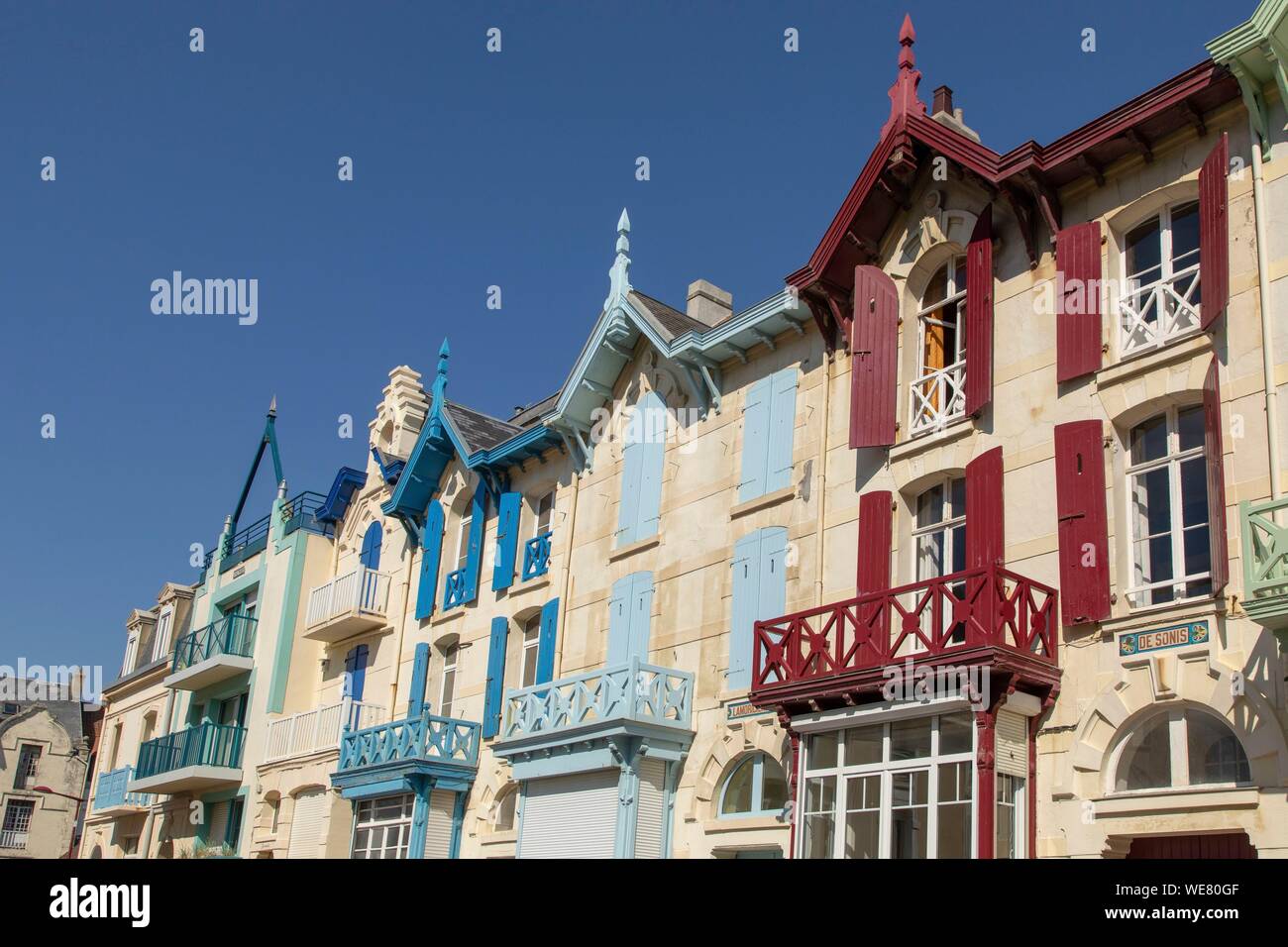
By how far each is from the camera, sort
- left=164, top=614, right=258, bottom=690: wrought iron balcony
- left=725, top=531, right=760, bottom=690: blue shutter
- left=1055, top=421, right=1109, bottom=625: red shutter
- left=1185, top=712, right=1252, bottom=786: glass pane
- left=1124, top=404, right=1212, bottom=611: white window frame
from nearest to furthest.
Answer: left=1185, top=712, right=1252, bottom=786: glass pane → left=1124, top=404, right=1212, bottom=611: white window frame → left=1055, top=421, right=1109, bottom=625: red shutter → left=725, top=531, right=760, bottom=690: blue shutter → left=164, top=614, right=258, bottom=690: wrought iron balcony

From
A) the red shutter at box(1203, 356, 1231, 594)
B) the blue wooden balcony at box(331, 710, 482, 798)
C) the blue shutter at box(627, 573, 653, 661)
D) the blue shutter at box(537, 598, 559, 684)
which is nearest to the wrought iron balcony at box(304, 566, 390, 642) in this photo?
the blue wooden balcony at box(331, 710, 482, 798)

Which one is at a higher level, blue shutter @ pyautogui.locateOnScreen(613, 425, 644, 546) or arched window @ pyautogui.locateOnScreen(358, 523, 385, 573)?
arched window @ pyautogui.locateOnScreen(358, 523, 385, 573)

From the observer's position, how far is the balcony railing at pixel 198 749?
108 feet

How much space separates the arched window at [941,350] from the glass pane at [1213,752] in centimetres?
550

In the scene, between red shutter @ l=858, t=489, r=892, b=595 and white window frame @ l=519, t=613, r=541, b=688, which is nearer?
red shutter @ l=858, t=489, r=892, b=595

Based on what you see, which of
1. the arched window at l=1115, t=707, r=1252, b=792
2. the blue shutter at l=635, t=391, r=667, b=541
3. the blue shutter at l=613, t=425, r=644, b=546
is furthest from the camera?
the blue shutter at l=613, t=425, r=644, b=546

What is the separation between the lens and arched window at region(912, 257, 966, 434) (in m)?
18.1

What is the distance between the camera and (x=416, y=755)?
24.6 m

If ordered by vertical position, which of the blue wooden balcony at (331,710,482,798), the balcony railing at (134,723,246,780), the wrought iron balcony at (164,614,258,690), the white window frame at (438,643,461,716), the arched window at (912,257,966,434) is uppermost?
the arched window at (912,257,966,434)

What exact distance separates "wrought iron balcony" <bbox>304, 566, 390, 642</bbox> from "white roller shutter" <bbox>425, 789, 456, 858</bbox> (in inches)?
233

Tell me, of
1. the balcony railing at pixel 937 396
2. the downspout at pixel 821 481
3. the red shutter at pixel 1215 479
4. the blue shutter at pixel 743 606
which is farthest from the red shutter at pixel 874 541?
the red shutter at pixel 1215 479

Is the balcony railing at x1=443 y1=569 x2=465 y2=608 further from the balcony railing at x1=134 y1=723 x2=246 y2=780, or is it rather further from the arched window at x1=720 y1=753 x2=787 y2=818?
the arched window at x1=720 y1=753 x2=787 y2=818

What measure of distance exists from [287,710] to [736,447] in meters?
16.2

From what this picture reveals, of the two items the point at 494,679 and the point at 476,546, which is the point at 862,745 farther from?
the point at 476,546
